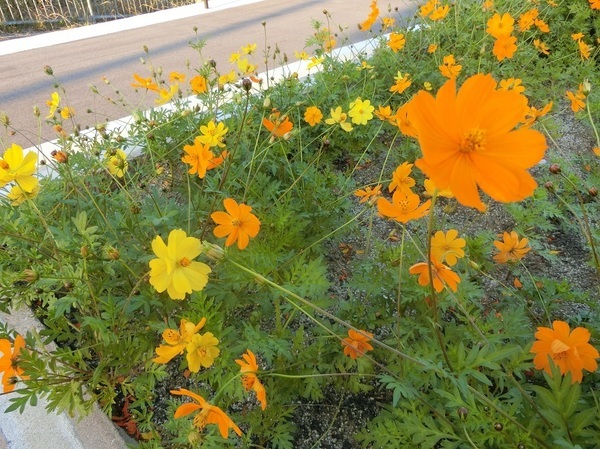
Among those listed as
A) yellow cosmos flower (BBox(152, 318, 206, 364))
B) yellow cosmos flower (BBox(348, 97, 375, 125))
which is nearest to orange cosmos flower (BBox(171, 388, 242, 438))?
yellow cosmos flower (BBox(152, 318, 206, 364))

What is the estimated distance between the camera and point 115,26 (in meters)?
7.69

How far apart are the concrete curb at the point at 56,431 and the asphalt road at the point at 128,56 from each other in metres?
2.05

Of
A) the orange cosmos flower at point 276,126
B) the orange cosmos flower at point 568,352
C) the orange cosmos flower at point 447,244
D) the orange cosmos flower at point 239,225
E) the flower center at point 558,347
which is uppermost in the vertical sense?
the orange cosmos flower at point 276,126

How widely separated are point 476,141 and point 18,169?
41.4 inches

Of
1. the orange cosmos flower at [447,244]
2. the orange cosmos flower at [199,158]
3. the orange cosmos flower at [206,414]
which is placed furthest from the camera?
the orange cosmos flower at [199,158]

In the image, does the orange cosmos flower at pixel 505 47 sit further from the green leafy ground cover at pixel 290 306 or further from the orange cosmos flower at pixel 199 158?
the orange cosmos flower at pixel 199 158

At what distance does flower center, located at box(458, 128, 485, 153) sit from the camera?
643mm

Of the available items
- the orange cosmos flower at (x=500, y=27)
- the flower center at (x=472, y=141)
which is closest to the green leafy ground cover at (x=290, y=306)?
the flower center at (x=472, y=141)

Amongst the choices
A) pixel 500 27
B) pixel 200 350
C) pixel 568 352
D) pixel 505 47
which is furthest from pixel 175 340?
pixel 500 27

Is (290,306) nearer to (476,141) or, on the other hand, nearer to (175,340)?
(175,340)

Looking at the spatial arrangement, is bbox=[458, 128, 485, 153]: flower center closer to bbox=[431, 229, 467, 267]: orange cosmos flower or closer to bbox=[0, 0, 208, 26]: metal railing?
bbox=[431, 229, 467, 267]: orange cosmos flower

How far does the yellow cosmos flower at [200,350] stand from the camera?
0.94 metres

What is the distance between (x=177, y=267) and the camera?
3.02 feet

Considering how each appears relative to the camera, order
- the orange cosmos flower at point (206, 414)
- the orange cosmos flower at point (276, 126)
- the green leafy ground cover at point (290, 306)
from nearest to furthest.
A: the orange cosmos flower at point (206, 414)
the green leafy ground cover at point (290, 306)
the orange cosmos flower at point (276, 126)
